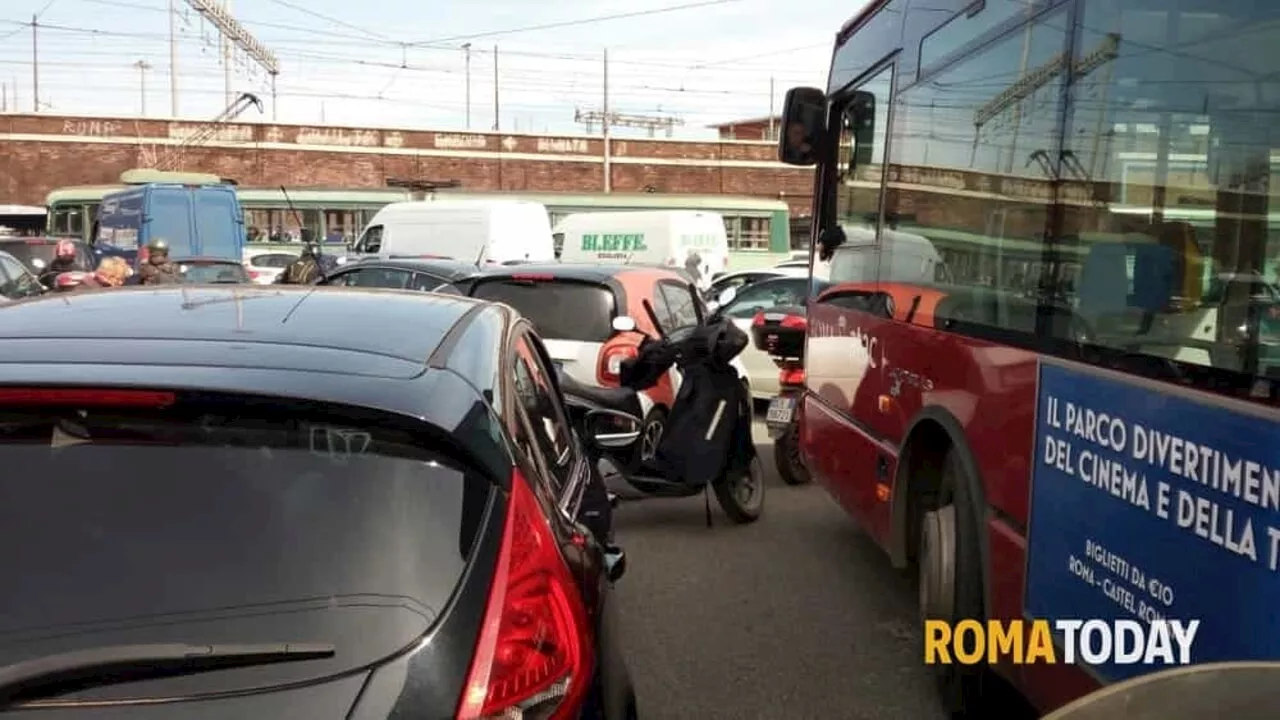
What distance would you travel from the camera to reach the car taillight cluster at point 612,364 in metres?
8.00

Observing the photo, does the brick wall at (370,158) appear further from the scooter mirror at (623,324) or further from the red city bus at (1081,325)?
the red city bus at (1081,325)

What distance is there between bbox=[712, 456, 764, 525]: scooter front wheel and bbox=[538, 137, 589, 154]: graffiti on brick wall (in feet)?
158

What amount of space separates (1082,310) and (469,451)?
2011 mm

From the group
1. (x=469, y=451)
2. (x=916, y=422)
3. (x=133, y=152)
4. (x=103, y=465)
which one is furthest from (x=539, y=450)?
(x=133, y=152)

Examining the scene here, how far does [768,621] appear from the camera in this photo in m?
5.60

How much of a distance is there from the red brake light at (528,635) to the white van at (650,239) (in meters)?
24.1

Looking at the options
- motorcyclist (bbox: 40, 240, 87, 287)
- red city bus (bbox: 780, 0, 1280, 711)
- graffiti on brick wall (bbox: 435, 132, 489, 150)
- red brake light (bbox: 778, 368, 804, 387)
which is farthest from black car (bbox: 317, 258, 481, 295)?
graffiti on brick wall (bbox: 435, 132, 489, 150)

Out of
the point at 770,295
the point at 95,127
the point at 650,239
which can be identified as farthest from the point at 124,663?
the point at 95,127

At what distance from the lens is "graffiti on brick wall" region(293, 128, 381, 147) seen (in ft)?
167

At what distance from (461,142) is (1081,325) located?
52183 millimetres

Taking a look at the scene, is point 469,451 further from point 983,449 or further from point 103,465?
point 983,449

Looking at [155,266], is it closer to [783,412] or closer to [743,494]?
[783,412]

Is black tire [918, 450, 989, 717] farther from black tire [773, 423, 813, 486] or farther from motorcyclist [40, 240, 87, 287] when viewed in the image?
motorcyclist [40, 240, 87, 287]

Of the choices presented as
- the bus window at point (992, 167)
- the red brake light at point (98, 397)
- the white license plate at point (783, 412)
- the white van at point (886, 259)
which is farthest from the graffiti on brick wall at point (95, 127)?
the red brake light at point (98, 397)
